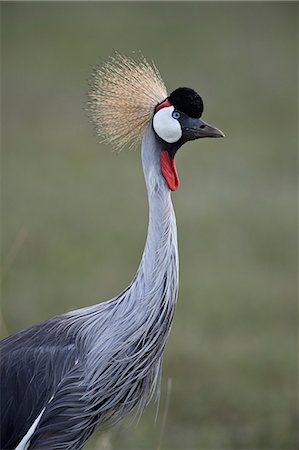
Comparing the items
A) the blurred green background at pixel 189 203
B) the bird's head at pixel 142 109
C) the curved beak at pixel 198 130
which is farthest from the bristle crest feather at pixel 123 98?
the blurred green background at pixel 189 203

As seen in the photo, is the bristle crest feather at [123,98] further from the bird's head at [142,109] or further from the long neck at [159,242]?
the long neck at [159,242]

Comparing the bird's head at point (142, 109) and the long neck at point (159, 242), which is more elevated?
Result: the bird's head at point (142, 109)

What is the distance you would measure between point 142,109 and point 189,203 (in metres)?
4.21

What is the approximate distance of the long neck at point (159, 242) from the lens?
7.80 feet

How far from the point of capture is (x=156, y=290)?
2.39 m

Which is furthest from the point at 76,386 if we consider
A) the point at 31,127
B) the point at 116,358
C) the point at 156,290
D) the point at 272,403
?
the point at 31,127

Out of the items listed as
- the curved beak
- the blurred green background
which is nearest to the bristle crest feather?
the curved beak

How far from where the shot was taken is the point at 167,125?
2.40 metres

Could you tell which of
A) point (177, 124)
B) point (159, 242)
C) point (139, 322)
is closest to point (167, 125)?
point (177, 124)

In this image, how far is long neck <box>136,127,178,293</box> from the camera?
7.80 ft

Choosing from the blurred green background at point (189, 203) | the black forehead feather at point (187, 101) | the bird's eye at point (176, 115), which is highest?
the black forehead feather at point (187, 101)

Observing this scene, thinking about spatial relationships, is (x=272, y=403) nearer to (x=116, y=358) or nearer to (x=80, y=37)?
(x=116, y=358)

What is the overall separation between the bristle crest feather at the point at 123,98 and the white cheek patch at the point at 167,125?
6cm

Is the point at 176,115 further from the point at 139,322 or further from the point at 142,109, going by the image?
the point at 139,322
